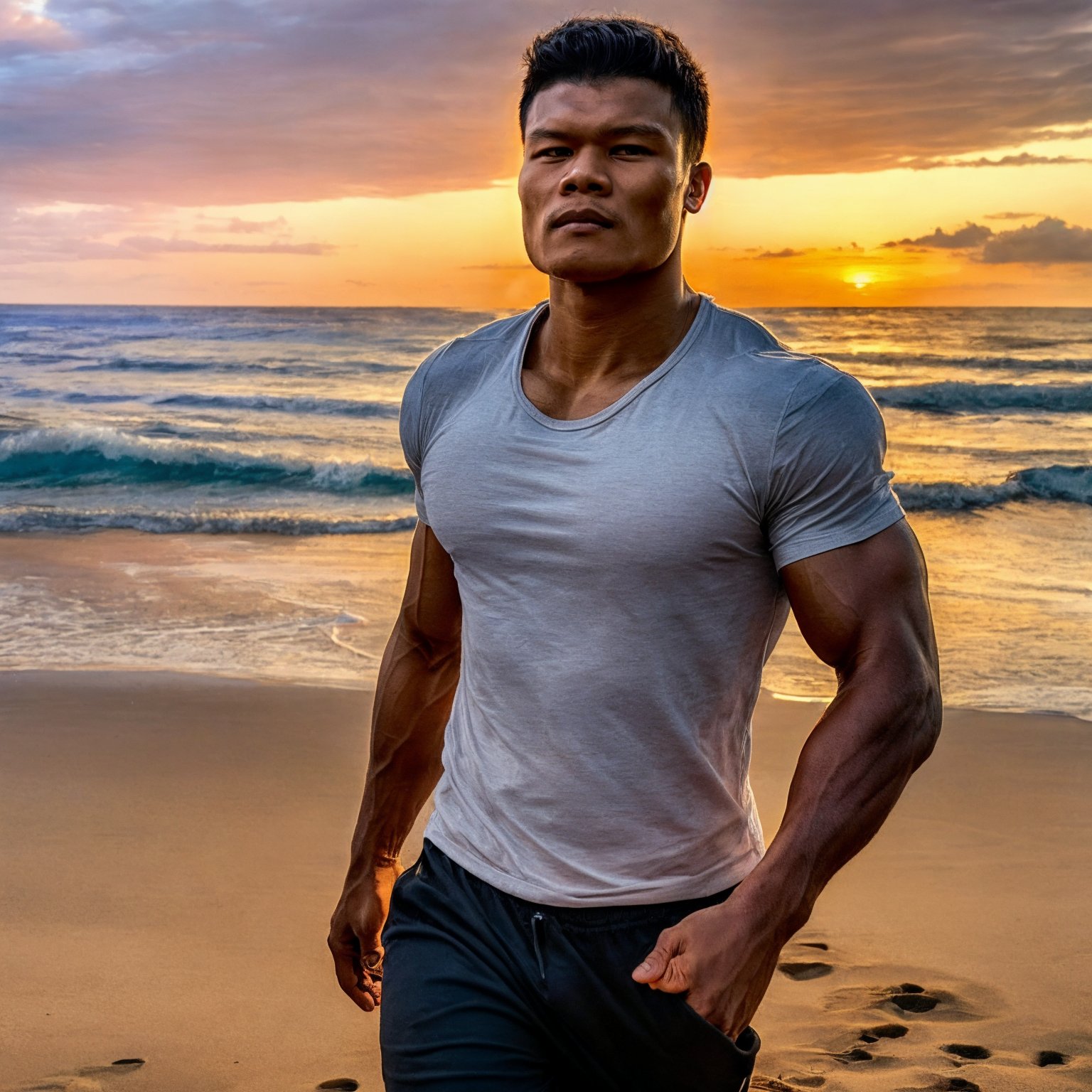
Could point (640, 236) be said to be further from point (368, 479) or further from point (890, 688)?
point (368, 479)

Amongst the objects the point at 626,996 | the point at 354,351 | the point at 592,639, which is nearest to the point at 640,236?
the point at 592,639

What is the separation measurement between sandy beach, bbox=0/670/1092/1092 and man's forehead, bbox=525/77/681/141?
9.15ft

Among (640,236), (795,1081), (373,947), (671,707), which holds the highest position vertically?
(640,236)

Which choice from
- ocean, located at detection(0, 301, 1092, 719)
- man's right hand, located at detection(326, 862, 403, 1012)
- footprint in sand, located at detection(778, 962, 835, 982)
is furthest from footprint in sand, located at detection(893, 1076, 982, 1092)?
ocean, located at detection(0, 301, 1092, 719)

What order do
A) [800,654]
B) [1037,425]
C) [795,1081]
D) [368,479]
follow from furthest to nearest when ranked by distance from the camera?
[1037,425] → [368,479] → [800,654] → [795,1081]

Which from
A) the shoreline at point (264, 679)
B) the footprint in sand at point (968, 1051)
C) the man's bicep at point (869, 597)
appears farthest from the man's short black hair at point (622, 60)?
the shoreline at point (264, 679)

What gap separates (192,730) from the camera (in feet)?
23.0

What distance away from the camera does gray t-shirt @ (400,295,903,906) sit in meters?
1.79

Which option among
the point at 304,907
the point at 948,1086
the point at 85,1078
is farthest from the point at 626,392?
the point at 304,907

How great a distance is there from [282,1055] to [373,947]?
1.83 meters

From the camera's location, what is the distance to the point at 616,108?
1.99 metres

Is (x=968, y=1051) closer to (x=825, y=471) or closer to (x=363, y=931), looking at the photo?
(x=363, y=931)

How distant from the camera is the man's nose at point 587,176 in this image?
1955 millimetres

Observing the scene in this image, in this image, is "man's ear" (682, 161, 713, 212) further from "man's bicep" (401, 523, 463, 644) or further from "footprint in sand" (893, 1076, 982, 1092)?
"footprint in sand" (893, 1076, 982, 1092)
